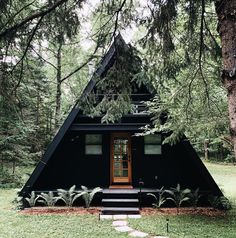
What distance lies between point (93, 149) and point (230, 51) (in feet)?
29.9

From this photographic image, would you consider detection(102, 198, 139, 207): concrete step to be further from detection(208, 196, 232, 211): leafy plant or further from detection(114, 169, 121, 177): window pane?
detection(208, 196, 232, 211): leafy plant

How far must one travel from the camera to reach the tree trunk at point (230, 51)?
2322mm

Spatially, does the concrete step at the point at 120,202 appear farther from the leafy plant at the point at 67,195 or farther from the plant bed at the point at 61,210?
the leafy plant at the point at 67,195

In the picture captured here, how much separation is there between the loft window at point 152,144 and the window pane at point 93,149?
1.65m

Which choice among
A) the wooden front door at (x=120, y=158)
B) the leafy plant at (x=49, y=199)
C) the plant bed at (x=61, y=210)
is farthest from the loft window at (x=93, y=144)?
the plant bed at (x=61, y=210)

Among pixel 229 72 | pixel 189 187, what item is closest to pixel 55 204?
pixel 189 187

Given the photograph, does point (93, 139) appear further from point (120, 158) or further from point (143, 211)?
point (143, 211)

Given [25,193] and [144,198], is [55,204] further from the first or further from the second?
[144,198]

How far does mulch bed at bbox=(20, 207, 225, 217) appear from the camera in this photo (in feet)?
29.6

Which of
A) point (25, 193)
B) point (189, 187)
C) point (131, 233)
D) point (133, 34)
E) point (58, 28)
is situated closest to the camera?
point (58, 28)

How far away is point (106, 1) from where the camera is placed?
4.23 m

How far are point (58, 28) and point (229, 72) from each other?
2451mm

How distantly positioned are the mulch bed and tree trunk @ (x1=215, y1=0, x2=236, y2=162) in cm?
714

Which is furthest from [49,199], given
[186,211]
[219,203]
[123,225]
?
[219,203]
